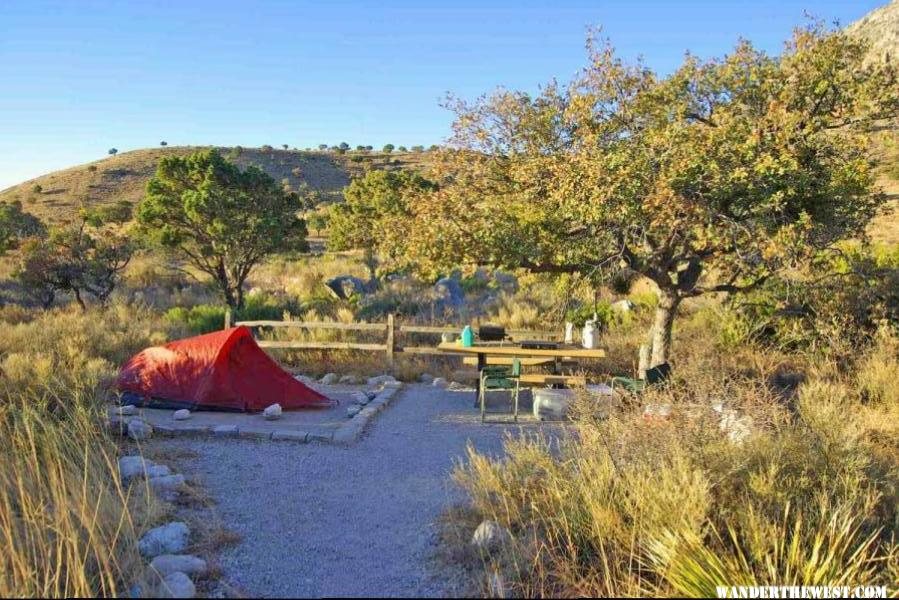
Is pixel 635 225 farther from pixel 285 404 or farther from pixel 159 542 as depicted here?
pixel 159 542

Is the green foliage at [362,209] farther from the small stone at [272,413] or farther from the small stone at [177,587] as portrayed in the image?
the small stone at [177,587]

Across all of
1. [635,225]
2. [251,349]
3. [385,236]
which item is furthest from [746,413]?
[251,349]

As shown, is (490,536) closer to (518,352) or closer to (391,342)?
(518,352)

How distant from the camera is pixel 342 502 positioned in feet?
18.6

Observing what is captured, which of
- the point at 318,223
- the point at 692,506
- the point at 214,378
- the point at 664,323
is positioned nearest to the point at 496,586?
the point at 692,506

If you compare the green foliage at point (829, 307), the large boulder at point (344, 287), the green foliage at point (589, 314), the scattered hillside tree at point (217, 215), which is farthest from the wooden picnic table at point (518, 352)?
the large boulder at point (344, 287)

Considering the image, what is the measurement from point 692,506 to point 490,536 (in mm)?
1221

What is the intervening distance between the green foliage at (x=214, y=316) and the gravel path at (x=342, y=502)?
7.66 metres

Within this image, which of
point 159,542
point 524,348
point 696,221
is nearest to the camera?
point 159,542

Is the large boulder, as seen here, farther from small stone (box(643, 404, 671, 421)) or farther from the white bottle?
small stone (box(643, 404, 671, 421))

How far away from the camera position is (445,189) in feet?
30.8

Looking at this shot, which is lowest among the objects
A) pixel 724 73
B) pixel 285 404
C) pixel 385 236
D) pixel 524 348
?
pixel 285 404

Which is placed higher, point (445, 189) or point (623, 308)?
point (445, 189)

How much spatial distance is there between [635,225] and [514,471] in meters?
4.14
